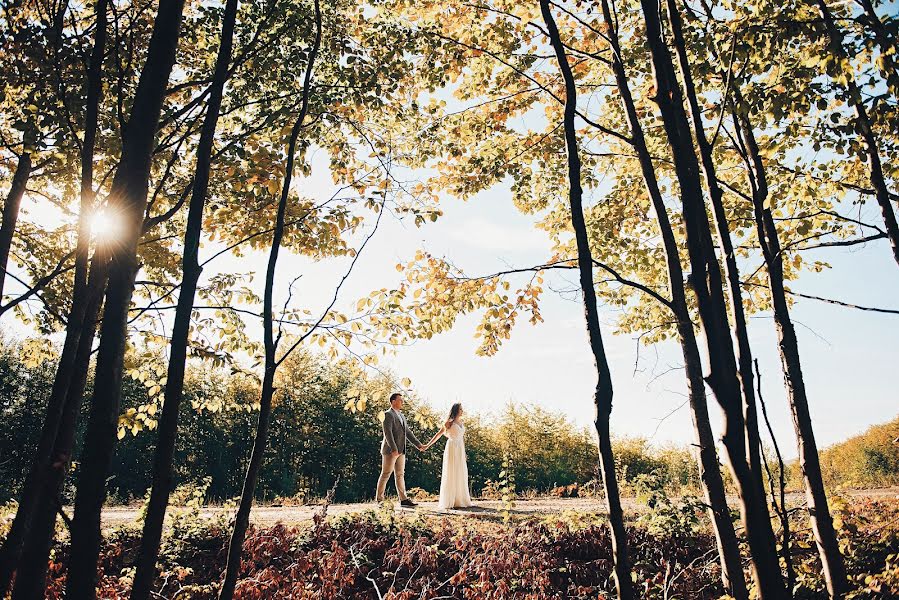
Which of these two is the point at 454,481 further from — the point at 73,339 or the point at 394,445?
the point at 73,339

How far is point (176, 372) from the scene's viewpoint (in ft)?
7.59

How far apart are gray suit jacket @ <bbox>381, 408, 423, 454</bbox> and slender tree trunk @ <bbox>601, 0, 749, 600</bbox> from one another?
21.1 ft

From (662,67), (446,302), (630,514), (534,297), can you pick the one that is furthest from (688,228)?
(630,514)

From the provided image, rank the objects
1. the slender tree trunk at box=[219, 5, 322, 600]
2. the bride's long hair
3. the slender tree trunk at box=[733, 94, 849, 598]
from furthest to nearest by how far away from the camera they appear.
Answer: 1. the bride's long hair
2. the slender tree trunk at box=[733, 94, 849, 598]
3. the slender tree trunk at box=[219, 5, 322, 600]

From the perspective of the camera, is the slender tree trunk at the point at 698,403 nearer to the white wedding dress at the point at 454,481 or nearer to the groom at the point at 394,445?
the groom at the point at 394,445

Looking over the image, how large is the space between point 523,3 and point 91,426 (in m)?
5.67

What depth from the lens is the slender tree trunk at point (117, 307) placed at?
2037 millimetres

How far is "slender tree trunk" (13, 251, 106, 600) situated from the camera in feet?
7.52

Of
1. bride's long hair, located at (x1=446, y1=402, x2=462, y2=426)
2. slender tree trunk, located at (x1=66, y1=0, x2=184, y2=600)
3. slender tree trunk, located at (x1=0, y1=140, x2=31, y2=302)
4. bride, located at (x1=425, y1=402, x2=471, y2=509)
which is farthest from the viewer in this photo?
bride's long hair, located at (x1=446, y1=402, x2=462, y2=426)

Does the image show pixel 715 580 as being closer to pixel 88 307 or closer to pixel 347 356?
pixel 347 356

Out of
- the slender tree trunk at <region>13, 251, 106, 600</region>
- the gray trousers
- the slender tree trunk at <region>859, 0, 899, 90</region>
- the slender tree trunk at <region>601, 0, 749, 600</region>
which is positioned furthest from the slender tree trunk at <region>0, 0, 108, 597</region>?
the gray trousers

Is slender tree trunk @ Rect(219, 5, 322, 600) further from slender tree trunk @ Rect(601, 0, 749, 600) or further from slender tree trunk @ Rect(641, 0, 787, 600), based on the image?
slender tree trunk @ Rect(601, 0, 749, 600)

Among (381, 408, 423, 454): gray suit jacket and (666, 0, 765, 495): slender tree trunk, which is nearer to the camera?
(666, 0, 765, 495): slender tree trunk

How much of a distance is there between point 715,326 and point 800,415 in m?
2.70
